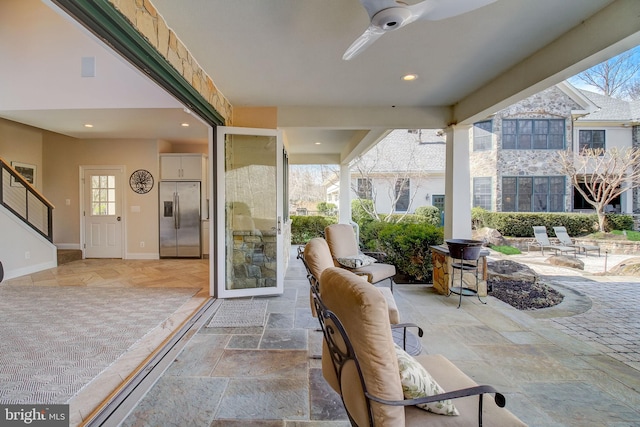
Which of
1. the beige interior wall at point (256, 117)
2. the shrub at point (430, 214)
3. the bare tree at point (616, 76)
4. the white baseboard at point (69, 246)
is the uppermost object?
the bare tree at point (616, 76)

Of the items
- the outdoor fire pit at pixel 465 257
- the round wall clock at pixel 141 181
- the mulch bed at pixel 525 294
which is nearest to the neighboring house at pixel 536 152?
the mulch bed at pixel 525 294

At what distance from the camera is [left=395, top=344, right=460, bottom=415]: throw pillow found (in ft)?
3.66

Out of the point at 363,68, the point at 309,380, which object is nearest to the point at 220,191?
the point at 363,68

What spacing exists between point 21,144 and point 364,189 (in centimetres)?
922

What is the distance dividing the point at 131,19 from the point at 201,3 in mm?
488

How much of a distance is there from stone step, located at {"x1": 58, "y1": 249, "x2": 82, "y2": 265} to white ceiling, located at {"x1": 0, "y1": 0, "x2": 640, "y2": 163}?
2.83 metres

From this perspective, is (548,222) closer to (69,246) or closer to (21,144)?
(69,246)

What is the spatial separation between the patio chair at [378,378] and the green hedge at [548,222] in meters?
10.0

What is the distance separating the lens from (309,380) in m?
2.09

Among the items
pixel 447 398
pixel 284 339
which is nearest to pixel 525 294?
pixel 284 339

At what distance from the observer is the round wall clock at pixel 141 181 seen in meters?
6.61

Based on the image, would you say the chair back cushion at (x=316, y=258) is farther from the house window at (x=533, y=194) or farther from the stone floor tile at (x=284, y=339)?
the house window at (x=533, y=194)

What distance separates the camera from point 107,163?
6.63 metres

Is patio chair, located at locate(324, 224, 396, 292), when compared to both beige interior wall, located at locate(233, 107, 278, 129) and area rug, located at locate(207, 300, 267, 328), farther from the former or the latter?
beige interior wall, located at locate(233, 107, 278, 129)
